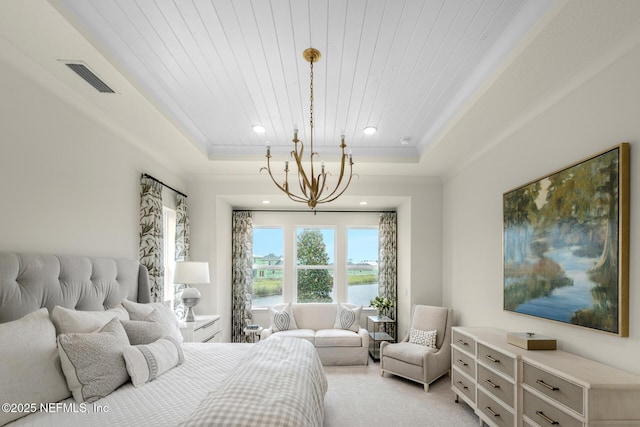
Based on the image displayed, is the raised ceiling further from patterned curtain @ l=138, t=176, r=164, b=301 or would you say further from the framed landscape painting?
the framed landscape painting

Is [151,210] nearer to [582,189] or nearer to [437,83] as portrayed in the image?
[437,83]

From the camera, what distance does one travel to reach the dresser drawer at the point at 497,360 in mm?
2922

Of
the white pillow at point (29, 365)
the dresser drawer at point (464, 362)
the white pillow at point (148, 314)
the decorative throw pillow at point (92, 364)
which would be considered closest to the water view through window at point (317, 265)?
the dresser drawer at point (464, 362)

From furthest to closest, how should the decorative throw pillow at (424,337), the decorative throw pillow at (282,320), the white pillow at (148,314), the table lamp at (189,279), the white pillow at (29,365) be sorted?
the decorative throw pillow at (282,320) → the decorative throw pillow at (424,337) → the table lamp at (189,279) → the white pillow at (148,314) → the white pillow at (29,365)

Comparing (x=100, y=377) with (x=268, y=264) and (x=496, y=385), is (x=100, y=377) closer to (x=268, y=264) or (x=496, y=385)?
(x=496, y=385)

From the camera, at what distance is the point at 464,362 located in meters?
3.82

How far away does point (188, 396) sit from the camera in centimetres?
Answer: 220

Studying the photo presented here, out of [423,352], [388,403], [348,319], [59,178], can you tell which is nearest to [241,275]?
[348,319]

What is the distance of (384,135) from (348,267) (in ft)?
10.3

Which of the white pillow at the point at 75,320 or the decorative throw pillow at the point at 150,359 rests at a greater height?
the white pillow at the point at 75,320

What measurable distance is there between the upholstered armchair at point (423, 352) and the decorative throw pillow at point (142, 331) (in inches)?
114

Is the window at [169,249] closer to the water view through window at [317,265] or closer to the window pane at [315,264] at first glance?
the water view through window at [317,265]

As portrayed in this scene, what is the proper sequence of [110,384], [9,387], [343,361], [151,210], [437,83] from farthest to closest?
1. [343,361]
2. [151,210]
3. [437,83]
4. [110,384]
5. [9,387]

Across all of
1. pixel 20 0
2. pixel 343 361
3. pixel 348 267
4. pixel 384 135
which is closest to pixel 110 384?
pixel 20 0
